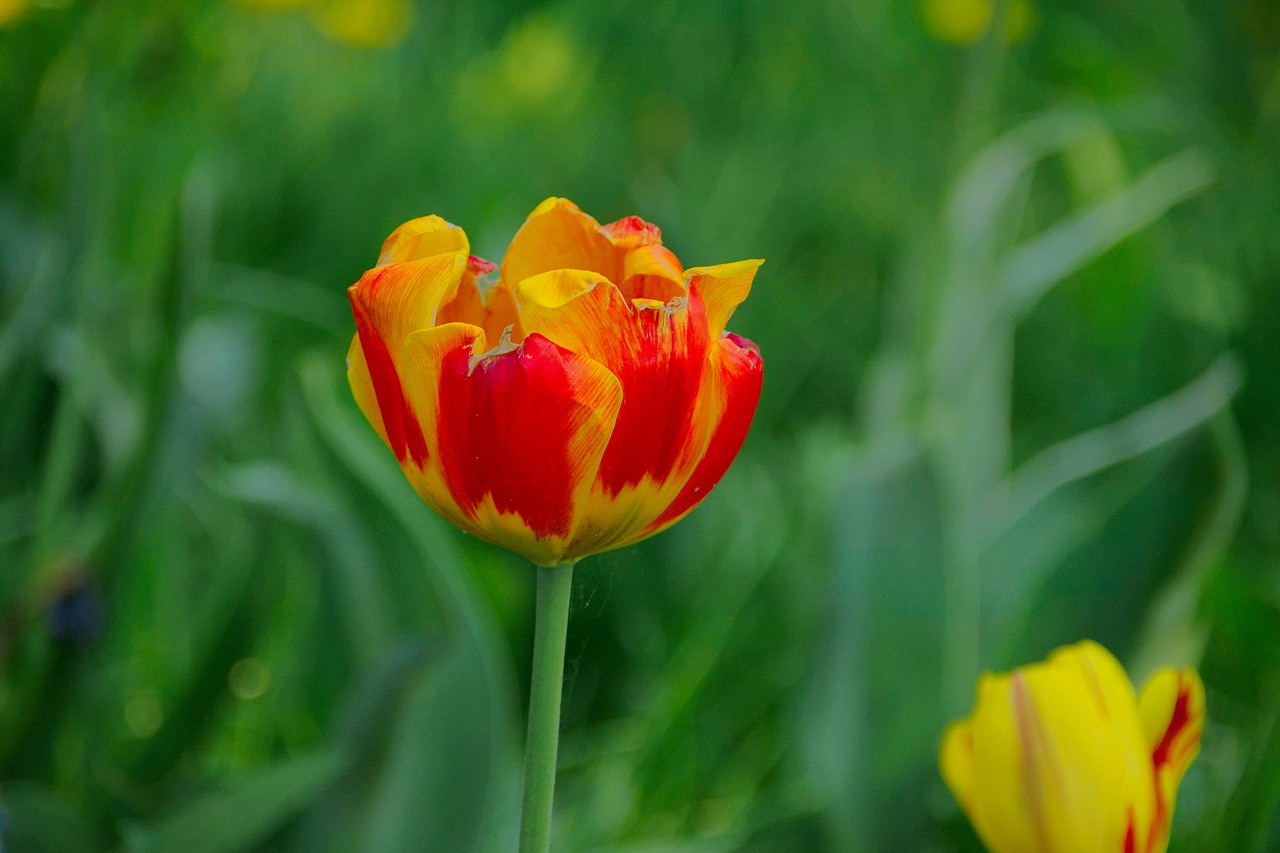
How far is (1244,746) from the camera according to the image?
1.78 feet

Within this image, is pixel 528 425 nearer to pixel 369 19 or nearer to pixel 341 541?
pixel 341 541

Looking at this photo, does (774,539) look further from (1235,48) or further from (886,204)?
(1235,48)

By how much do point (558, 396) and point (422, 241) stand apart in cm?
4

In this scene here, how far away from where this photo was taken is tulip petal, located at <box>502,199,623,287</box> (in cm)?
26

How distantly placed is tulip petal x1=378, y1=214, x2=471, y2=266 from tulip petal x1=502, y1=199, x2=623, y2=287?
22 millimetres

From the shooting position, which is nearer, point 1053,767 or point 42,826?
point 1053,767

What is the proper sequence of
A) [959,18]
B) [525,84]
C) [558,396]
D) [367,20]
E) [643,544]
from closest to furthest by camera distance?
[558,396]
[643,544]
[959,18]
[525,84]
[367,20]

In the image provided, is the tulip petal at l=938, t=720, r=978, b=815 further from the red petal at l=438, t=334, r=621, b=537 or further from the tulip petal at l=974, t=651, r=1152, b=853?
the red petal at l=438, t=334, r=621, b=537

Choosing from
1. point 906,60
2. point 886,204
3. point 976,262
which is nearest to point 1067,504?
point 976,262

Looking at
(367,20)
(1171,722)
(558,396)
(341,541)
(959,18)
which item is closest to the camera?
(558,396)

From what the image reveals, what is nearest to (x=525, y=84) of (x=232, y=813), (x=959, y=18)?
(x=959, y=18)

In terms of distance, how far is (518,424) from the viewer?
22 cm

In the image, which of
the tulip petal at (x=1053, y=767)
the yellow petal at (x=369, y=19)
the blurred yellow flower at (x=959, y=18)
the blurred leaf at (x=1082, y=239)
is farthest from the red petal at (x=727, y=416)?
the yellow petal at (x=369, y=19)

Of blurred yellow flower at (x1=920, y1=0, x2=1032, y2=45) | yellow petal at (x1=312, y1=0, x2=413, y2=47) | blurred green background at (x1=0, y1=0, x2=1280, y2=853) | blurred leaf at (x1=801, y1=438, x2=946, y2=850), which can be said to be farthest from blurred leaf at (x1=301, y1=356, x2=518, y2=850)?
yellow petal at (x1=312, y1=0, x2=413, y2=47)
